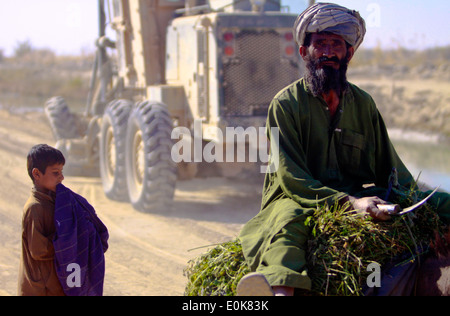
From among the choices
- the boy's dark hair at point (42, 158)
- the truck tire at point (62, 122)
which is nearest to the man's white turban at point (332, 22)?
the boy's dark hair at point (42, 158)

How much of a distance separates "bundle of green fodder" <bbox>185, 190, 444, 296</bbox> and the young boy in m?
0.80

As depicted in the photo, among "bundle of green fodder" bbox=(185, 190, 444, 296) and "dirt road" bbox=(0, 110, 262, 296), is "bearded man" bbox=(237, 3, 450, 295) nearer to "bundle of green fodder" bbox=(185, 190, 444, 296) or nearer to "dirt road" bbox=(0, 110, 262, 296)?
"bundle of green fodder" bbox=(185, 190, 444, 296)

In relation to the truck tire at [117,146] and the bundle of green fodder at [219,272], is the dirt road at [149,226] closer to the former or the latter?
the truck tire at [117,146]

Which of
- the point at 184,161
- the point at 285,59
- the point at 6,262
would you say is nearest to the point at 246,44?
the point at 285,59

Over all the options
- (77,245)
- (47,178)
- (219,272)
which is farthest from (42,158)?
(219,272)

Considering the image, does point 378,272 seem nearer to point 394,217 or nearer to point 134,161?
point 394,217

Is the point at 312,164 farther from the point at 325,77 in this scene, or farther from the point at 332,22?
the point at 332,22

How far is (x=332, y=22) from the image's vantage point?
3449 millimetres

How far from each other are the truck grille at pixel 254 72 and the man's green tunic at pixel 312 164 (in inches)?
192

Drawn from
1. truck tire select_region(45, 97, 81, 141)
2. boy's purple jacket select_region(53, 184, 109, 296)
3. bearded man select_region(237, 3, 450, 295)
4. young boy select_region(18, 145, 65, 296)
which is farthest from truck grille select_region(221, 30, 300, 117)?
young boy select_region(18, 145, 65, 296)

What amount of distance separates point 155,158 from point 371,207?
18.0 ft

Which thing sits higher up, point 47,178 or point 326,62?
point 326,62

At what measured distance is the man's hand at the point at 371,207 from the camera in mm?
3008

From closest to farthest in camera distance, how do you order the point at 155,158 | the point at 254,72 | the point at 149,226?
1. the point at 149,226
2. the point at 155,158
3. the point at 254,72
